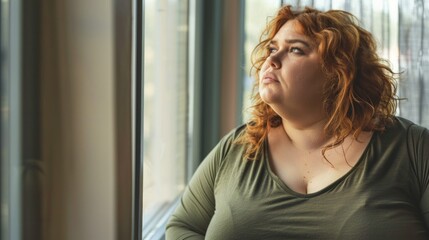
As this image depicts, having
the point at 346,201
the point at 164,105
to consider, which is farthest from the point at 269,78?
the point at 164,105

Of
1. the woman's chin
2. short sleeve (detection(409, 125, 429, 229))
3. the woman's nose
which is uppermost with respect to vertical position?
the woman's nose

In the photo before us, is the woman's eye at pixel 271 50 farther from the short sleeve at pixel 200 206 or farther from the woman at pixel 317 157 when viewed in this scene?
the short sleeve at pixel 200 206

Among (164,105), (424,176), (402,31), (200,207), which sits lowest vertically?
(200,207)

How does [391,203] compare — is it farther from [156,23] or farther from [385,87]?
[156,23]

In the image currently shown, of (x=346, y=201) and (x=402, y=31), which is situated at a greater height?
(x=402, y=31)

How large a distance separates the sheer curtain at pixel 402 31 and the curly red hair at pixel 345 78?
0.55 metres

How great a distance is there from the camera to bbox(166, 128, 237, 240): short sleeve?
150 cm

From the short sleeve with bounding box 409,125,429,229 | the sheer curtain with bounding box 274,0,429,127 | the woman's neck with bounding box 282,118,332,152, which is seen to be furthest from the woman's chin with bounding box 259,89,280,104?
the sheer curtain with bounding box 274,0,429,127

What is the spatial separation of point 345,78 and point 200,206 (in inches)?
20.6

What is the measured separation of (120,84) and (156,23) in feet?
2.53

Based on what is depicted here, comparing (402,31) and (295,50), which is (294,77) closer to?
(295,50)

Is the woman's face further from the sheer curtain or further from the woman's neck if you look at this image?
the sheer curtain

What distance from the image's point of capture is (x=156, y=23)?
1.81m

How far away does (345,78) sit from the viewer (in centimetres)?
141
